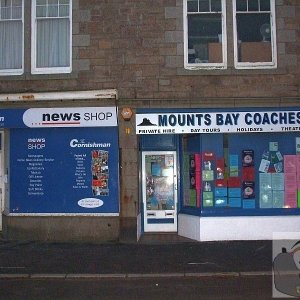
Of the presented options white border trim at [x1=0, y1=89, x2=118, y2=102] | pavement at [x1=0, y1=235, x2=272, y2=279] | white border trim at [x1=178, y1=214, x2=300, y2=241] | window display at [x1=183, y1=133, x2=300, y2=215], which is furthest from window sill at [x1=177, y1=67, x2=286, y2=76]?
pavement at [x1=0, y1=235, x2=272, y2=279]

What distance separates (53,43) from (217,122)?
184 inches

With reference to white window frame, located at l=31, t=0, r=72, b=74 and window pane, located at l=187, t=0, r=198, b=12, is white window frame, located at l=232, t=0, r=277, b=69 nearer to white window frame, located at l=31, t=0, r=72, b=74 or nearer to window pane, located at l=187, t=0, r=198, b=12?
window pane, located at l=187, t=0, r=198, b=12

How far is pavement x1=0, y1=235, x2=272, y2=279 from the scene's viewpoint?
9.08 metres

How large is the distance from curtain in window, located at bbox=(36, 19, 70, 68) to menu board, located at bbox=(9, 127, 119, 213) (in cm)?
176

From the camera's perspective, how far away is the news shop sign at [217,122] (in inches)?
484

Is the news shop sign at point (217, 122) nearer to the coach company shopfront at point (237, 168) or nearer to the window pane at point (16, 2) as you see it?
the coach company shopfront at point (237, 168)

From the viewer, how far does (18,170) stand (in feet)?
41.9

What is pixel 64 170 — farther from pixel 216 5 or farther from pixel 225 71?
pixel 216 5

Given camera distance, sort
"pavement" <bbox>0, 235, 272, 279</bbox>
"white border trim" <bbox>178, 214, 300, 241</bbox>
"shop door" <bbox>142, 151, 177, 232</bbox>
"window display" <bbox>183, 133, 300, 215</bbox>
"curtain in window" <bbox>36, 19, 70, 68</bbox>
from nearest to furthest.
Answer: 1. "pavement" <bbox>0, 235, 272, 279</bbox>
2. "white border trim" <bbox>178, 214, 300, 241</bbox>
3. "window display" <bbox>183, 133, 300, 215</bbox>
4. "curtain in window" <bbox>36, 19, 70, 68</bbox>
5. "shop door" <bbox>142, 151, 177, 232</bbox>

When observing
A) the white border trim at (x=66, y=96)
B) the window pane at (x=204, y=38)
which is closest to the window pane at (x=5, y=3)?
the white border trim at (x=66, y=96)

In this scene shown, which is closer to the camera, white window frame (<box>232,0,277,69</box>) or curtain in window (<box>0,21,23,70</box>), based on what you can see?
white window frame (<box>232,0,277,69</box>)

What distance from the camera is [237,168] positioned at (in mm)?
12516

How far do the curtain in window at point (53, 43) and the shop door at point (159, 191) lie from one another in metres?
3.32

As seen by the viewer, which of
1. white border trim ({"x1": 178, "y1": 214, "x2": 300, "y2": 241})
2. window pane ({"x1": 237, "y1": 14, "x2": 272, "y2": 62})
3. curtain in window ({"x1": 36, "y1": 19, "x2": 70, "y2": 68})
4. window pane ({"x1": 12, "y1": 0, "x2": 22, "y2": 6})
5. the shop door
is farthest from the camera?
the shop door
